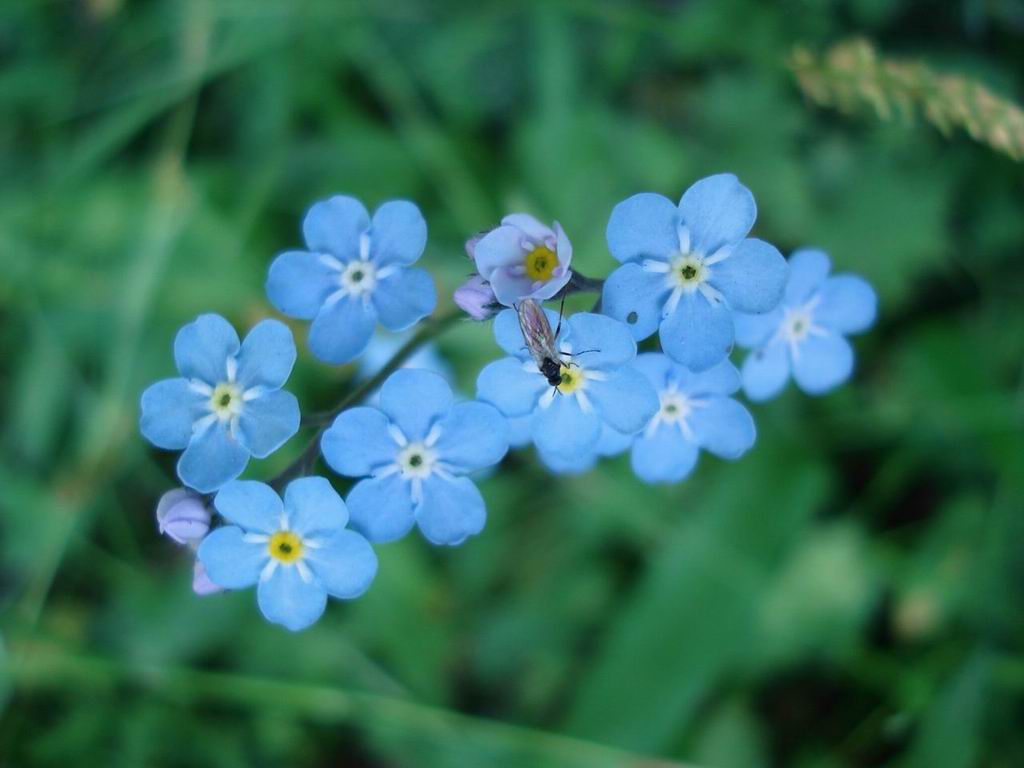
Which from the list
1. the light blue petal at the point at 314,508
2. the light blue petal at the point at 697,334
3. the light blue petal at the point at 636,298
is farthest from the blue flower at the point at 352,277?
the light blue petal at the point at 697,334

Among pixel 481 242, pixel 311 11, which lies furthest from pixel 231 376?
pixel 311 11

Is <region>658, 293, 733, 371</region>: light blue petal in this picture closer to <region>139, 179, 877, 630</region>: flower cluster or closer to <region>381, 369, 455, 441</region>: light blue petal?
<region>139, 179, 877, 630</region>: flower cluster

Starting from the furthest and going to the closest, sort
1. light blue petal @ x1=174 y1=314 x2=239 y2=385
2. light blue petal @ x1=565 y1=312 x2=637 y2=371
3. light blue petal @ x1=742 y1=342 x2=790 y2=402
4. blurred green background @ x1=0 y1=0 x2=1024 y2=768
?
1. blurred green background @ x1=0 y1=0 x2=1024 y2=768
2. light blue petal @ x1=742 y1=342 x2=790 y2=402
3. light blue petal @ x1=174 y1=314 x2=239 y2=385
4. light blue petal @ x1=565 y1=312 x2=637 y2=371

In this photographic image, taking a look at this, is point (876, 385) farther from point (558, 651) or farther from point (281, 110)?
point (281, 110)

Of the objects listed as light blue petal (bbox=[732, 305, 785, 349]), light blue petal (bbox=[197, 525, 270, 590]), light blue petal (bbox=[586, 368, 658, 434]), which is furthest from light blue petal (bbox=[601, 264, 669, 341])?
light blue petal (bbox=[197, 525, 270, 590])

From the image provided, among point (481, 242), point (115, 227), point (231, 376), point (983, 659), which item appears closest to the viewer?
point (481, 242)

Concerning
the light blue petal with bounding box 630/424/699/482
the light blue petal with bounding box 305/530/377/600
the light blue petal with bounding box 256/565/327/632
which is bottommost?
the light blue petal with bounding box 256/565/327/632

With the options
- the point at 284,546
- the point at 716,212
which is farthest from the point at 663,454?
the point at 284,546
